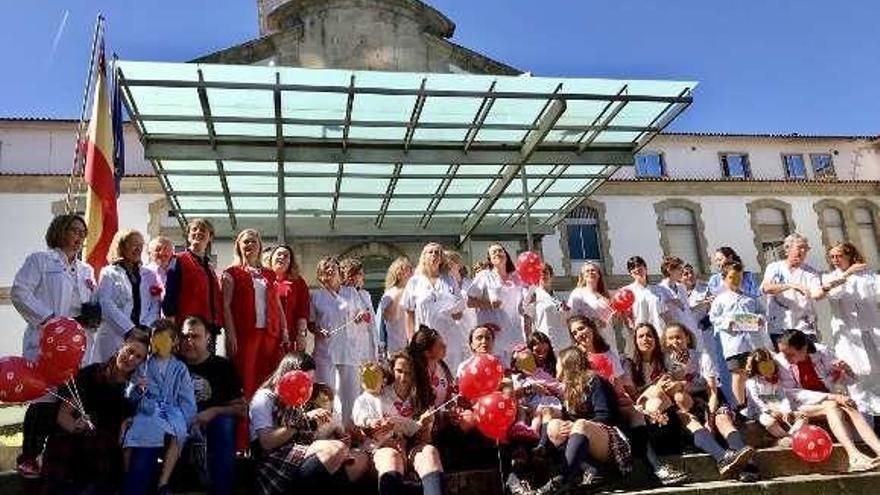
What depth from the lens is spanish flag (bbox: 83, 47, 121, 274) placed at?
8570 millimetres

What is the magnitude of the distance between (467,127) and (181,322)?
6.37 metres

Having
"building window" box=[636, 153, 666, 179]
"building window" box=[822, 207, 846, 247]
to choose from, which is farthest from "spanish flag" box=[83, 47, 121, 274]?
"building window" box=[822, 207, 846, 247]

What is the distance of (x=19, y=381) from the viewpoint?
4.22 metres

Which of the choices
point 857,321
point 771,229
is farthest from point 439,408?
point 771,229

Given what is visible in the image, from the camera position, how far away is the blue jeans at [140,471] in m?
4.30

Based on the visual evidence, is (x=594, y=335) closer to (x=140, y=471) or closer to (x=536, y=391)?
(x=536, y=391)

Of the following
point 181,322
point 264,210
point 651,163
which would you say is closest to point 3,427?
point 264,210

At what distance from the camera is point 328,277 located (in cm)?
663

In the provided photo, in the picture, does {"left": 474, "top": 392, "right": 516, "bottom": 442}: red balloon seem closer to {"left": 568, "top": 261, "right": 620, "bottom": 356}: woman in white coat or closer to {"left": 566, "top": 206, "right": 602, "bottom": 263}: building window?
{"left": 568, "top": 261, "right": 620, "bottom": 356}: woman in white coat

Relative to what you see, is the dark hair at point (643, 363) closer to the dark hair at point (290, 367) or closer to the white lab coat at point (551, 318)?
the white lab coat at point (551, 318)

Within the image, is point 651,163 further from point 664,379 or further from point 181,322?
point 181,322

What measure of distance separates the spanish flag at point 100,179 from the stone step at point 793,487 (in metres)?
6.95

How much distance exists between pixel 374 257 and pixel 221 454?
42.4 feet

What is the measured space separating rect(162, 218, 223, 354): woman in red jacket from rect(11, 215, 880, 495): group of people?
2 centimetres
